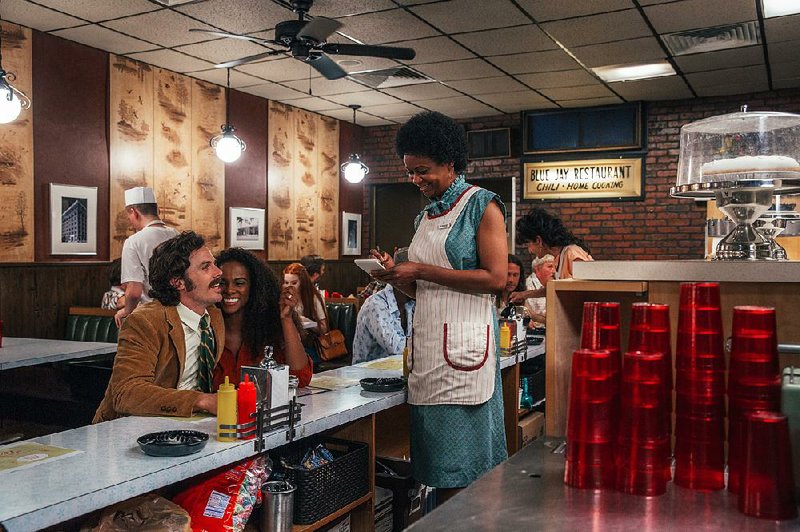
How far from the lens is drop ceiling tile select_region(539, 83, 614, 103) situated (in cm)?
735

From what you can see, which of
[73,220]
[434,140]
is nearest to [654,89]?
[73,220]

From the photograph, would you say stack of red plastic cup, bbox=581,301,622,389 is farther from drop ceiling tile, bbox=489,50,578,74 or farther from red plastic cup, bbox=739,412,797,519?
drop ceiling tile, bbox=489,50,578,74

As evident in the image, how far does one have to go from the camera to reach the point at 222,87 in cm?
725

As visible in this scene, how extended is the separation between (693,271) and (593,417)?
0.49m

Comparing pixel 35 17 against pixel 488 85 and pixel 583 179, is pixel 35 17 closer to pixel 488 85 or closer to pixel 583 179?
pixel 488 85

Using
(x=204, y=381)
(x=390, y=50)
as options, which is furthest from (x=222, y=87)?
(x=204, y=381)

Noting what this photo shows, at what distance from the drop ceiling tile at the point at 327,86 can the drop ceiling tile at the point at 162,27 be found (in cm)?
154

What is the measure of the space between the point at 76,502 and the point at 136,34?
484 centimetres

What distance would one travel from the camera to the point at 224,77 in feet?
22.7

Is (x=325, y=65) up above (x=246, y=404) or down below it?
above

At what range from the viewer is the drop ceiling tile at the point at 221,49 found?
228 inches

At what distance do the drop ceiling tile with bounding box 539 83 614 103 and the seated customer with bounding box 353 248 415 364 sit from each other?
4.26 meters

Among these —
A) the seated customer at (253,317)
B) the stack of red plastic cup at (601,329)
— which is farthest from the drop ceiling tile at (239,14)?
the stack of red plastic cup at (601,329)

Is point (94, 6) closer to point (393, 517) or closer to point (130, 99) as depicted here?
point (130, 99)
